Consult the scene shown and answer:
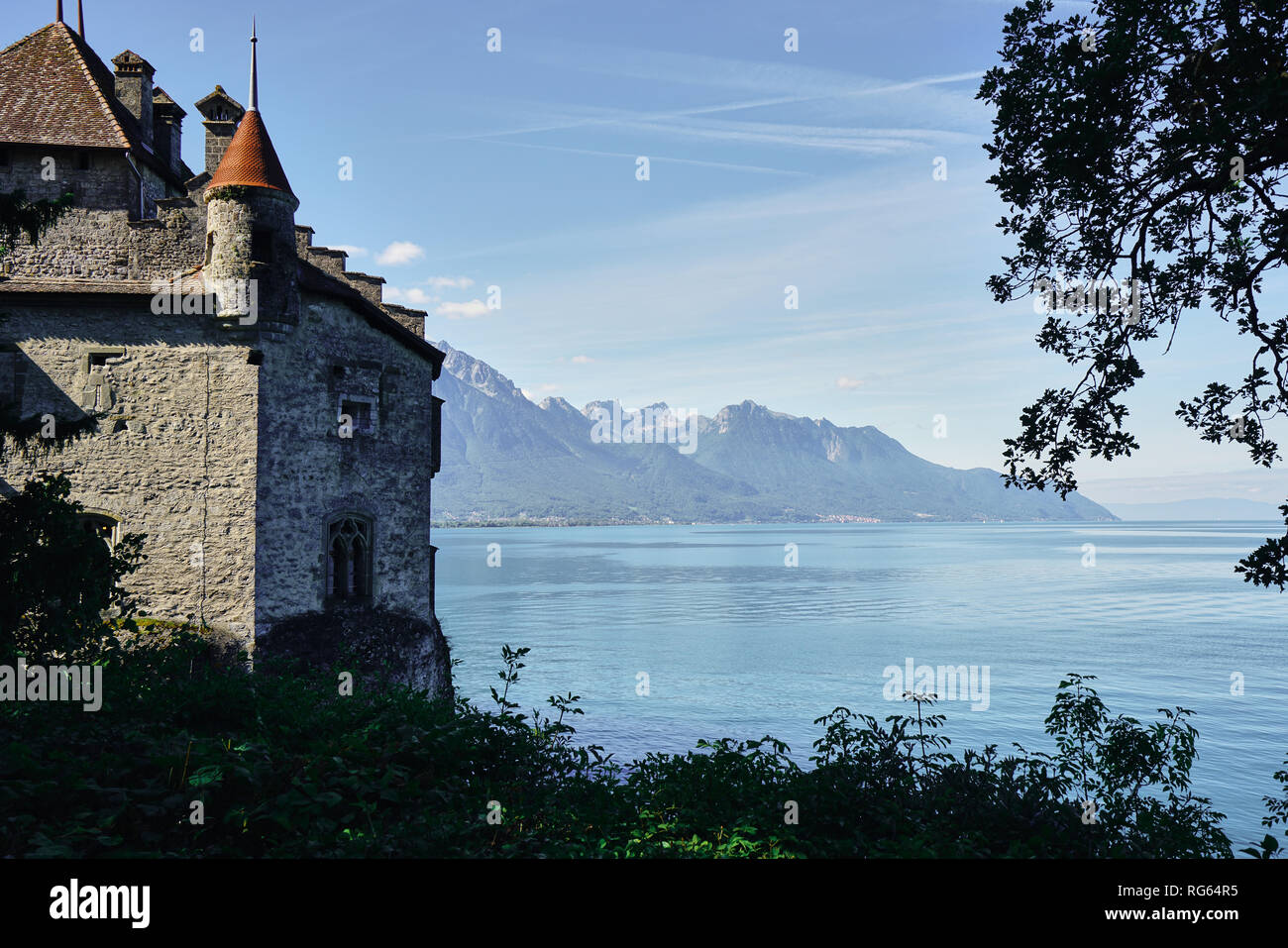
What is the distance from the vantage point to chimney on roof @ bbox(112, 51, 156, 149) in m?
20.9

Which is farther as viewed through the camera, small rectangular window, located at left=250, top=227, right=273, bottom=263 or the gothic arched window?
the gothic arched window

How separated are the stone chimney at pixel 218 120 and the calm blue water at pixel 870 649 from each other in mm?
23361

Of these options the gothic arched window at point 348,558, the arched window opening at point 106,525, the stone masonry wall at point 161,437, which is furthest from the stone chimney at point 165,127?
the gothic arched window at point 348,558

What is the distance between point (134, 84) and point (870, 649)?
50984mm

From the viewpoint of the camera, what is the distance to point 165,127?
22484mm

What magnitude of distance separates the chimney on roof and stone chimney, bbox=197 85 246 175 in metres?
1.98

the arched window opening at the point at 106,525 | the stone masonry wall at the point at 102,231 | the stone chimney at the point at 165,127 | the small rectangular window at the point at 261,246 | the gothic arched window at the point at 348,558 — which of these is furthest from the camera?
the stone chimney at the point at 165,127

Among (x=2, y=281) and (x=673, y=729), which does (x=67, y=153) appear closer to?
(x=2, y=281)

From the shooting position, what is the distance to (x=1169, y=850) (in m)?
9.32

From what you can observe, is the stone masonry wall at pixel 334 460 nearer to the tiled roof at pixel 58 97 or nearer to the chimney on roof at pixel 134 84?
the tiled roof at pixel 58 97

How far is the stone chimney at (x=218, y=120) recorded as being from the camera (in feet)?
66.0

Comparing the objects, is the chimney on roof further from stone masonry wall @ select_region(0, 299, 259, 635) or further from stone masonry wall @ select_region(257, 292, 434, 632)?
stone masonry wall @ select_region(257, 292, 434, 632)

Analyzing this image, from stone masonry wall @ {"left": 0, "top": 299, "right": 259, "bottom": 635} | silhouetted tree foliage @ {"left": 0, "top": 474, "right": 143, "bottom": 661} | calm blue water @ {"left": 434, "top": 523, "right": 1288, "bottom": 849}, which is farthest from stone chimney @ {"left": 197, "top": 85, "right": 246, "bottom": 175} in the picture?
calm blue water @ {"left": 434, "top": 523, "right": 1288, "bottom": 849}

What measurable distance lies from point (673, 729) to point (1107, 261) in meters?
27.8
